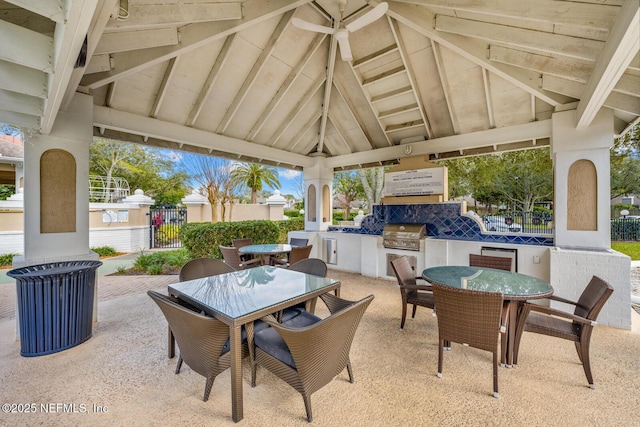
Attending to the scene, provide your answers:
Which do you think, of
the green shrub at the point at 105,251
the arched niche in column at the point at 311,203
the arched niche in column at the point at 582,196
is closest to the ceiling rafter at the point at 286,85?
the arched niche in column at the point at 311,203

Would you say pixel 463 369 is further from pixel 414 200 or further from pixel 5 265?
pixel 5 265

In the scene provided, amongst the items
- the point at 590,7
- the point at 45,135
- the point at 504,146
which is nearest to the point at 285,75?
the point at 45,135

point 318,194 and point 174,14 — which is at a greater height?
point 174,14

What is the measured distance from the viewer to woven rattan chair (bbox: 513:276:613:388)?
7.71 ft

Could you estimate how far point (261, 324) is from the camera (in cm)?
267

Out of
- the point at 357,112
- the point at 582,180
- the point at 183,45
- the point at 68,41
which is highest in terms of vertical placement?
the point at 357,112

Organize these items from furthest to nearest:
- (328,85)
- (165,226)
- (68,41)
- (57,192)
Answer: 1. (165,226)
2. (328,85)
3. (57,192)
4. (68,41)

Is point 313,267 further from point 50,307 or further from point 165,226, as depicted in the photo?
point 165,226

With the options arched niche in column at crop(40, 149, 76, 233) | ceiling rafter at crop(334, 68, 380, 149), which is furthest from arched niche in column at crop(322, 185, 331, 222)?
arched niche in column at crop(40, 149, 76, 233)

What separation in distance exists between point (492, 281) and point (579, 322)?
73 cm

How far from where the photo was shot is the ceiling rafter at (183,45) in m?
3.41

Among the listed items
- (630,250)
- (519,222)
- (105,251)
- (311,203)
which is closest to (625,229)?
(630,250)

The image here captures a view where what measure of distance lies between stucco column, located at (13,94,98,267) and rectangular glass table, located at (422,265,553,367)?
183 inches

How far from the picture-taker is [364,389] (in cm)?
235
